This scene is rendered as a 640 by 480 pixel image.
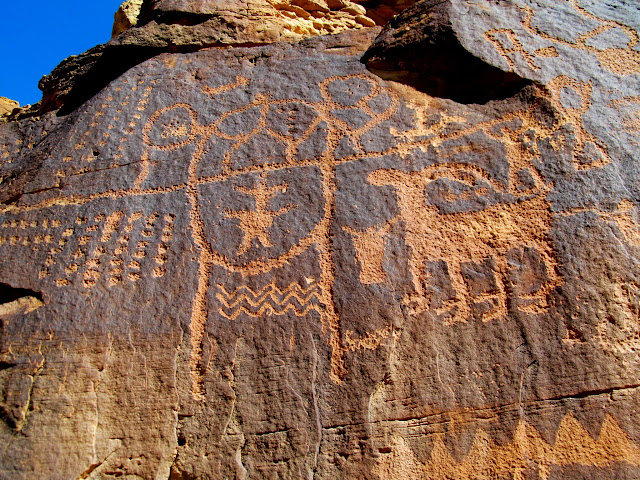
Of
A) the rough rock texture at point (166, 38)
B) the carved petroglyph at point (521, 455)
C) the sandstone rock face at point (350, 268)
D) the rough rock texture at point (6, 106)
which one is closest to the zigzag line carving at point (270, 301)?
the sandstone rock face at point (350, 268)

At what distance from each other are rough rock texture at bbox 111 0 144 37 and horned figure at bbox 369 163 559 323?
3405 mm

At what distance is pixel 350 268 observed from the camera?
2082 millimetres

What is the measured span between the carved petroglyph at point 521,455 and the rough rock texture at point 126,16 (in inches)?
170

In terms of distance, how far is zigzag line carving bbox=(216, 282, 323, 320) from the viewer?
2.04 meters

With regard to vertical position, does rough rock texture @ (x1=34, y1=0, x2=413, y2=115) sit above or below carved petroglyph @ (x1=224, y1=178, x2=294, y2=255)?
above

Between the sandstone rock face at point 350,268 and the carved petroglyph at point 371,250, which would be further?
the carved petroglyph at point 371,250

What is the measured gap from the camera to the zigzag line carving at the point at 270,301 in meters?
2.04

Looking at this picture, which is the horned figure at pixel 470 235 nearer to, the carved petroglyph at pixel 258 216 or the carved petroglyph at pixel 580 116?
the carved petroglyph at pixel 580 116

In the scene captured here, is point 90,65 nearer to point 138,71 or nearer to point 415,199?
point 138,71

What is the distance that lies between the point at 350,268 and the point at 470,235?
544mm

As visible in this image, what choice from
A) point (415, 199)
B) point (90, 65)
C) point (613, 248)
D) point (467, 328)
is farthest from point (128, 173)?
point (613, 248)

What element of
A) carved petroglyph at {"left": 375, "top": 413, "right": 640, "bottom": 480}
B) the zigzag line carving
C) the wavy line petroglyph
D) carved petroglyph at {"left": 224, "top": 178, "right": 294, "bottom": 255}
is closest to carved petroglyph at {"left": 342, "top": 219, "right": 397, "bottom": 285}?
the wavy line petroglyph

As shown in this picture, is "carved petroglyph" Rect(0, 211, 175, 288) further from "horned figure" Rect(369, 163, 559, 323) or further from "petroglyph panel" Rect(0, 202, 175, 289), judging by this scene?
"horned figure" Rect(369, 163, 559, 323)

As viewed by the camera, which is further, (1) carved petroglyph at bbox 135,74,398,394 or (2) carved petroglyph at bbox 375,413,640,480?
(1) carved petroglyph at bbox 135,74,398,394
